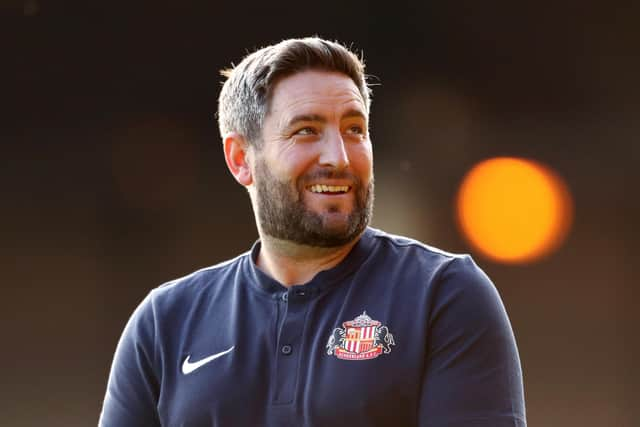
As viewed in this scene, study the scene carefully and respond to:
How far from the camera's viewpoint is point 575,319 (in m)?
4.63

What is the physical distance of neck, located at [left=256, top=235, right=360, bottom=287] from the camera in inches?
72.6

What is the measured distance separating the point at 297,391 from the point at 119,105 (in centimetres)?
328

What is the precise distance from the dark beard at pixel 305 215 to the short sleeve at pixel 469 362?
234mm

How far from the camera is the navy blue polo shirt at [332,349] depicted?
1.57m

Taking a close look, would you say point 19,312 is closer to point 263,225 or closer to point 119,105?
point 119,105

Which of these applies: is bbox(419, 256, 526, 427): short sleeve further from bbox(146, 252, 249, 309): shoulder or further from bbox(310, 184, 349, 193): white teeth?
bbox(146, 252, 249, 309): shoulder

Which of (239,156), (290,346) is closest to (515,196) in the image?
(239,156)

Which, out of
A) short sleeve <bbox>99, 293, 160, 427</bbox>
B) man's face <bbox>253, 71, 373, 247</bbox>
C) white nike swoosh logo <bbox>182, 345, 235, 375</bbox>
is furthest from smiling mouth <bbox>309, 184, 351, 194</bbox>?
short sleeve <bbox>99, 293, 160, 427</bbox>

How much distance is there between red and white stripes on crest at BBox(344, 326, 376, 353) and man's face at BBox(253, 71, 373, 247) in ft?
0.70

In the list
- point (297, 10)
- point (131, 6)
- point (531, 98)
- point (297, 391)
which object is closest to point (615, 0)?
point (531, 98)

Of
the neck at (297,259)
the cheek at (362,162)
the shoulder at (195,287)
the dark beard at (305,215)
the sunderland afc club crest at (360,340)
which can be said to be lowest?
the sunderland afc club crest at (360,340)

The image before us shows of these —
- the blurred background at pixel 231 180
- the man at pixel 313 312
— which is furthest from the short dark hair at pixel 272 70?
the blurred background at pixel 231 180

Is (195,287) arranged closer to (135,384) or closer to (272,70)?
(135,384)

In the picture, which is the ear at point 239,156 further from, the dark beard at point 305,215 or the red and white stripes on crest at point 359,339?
the red and white stripes on crest at point 359,339
